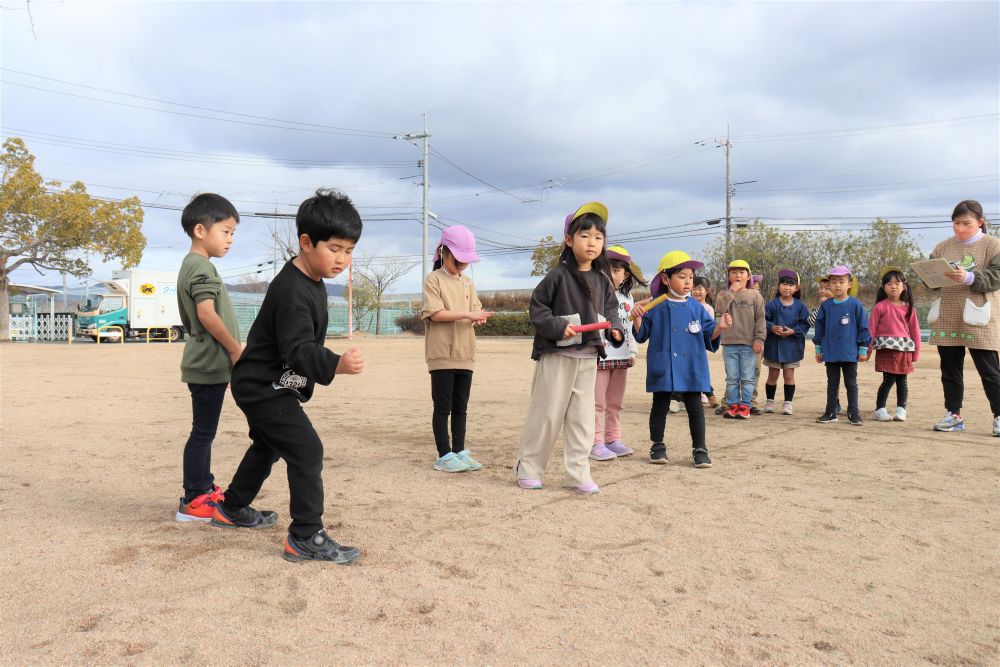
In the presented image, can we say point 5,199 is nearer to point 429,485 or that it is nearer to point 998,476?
point 429,485

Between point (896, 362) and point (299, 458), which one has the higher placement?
point (896, 362)

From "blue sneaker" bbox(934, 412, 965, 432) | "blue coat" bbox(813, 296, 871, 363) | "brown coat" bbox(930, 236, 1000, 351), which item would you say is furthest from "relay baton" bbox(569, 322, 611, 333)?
"blue coat" bbox(813, 296, 871, 363)

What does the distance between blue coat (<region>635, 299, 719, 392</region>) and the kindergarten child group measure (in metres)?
0.01

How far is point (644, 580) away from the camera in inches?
113

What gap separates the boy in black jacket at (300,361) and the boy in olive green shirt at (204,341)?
1.75 ft

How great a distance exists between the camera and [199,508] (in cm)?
365

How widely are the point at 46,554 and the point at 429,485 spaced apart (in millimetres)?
2066

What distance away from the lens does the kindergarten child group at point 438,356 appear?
3.07 meters

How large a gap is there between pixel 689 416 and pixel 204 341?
3.37m

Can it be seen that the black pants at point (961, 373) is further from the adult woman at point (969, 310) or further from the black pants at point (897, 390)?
the black pants at point (897, 390)

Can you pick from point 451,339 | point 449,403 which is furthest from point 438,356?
point 449,403

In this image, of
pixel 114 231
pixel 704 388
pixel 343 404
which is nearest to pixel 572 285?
pixel 704 388

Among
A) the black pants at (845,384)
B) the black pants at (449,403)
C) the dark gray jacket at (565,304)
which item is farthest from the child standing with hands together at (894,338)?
the black pants at (449,403)

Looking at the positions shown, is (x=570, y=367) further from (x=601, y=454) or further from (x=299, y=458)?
(x=299, y=458)
